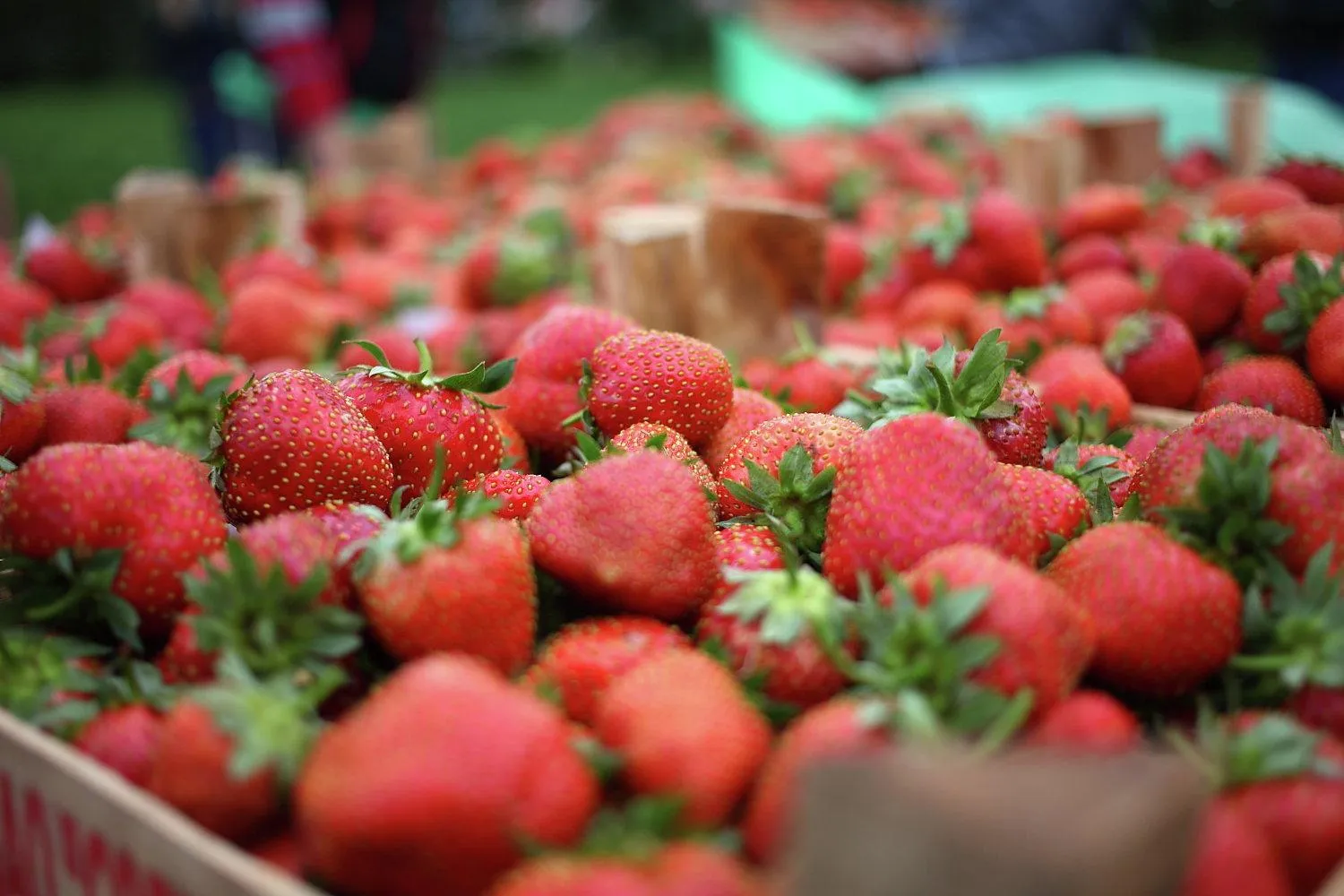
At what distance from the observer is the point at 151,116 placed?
46.2 feet

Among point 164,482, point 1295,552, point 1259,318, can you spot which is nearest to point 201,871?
point 164,482

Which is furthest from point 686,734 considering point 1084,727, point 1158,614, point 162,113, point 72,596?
point 162,113

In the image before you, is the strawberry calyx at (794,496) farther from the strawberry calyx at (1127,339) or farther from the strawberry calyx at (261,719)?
the strawberry calyx at (1127,339)

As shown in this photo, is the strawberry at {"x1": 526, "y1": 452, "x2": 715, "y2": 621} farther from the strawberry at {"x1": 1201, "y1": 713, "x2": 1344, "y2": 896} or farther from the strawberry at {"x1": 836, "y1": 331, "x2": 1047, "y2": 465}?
the strawberry at {"x1": 1201, "y1": 713, "x2": 1344, "y2": 896}

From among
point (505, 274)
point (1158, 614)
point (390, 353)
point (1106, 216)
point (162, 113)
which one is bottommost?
point (162, 113)

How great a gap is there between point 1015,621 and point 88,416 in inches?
56.5

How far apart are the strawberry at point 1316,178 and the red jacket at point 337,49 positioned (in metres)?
4.50

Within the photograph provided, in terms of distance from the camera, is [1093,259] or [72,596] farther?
[1093,259]

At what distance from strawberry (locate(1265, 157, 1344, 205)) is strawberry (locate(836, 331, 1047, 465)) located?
4.05ft

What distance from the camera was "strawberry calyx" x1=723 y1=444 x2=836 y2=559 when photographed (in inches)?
56.2

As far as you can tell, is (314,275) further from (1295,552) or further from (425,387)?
(1295,552)

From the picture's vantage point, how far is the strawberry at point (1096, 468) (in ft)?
5.17

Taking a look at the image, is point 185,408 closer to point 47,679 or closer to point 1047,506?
point 47,679

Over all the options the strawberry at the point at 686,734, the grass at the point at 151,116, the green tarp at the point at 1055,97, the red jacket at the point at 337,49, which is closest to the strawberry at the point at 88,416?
the strawberry at the point at 686,734
